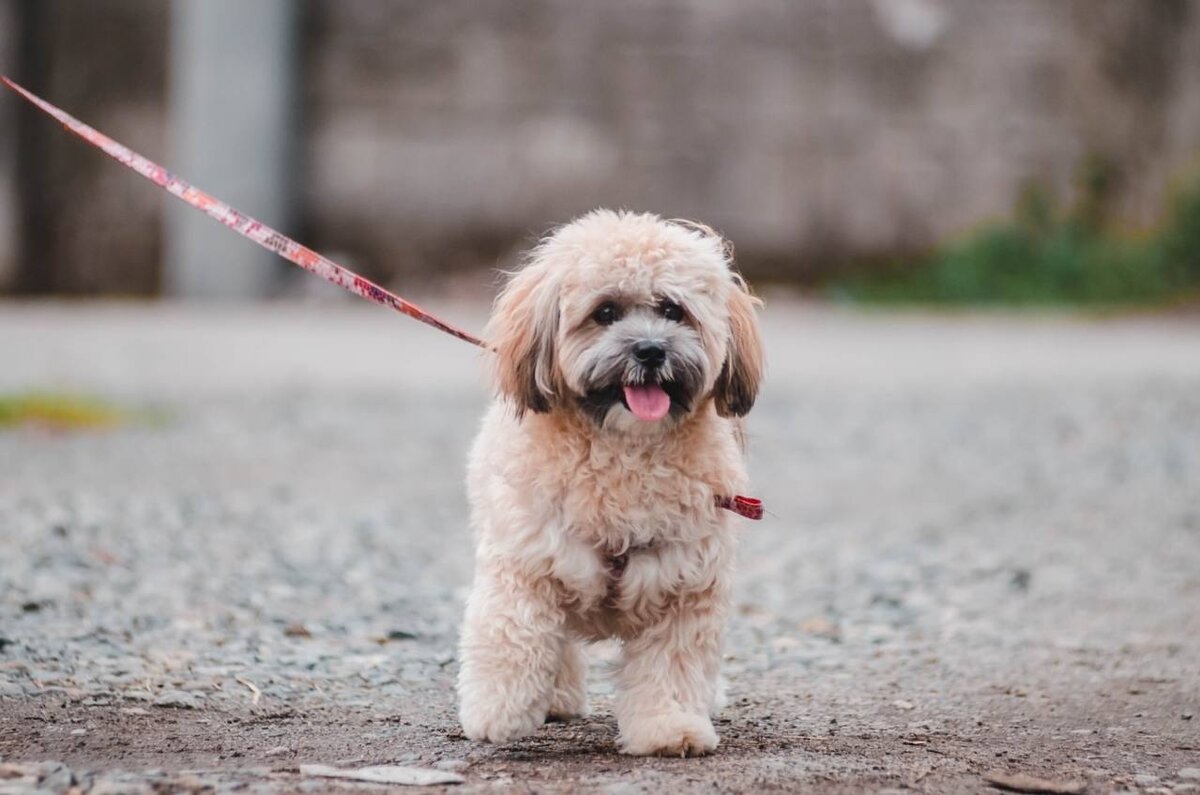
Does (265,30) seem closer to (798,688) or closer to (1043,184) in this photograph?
(1043,184)

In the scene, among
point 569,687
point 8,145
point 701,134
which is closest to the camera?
point 569,687

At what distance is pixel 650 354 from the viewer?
3879 millimetres

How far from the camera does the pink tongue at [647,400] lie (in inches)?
154

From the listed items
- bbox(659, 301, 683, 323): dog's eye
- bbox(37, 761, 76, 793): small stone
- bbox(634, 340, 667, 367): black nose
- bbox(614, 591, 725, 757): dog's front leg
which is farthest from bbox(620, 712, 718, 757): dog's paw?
bbox(37, 761, 76, 793): small stone

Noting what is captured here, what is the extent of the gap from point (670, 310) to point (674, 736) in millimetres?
1014

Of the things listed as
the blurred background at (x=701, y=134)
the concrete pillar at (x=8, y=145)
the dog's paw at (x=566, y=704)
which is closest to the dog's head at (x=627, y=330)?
the dog's paw at (x=566, y=704)

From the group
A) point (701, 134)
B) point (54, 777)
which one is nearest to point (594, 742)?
point (54, 777)

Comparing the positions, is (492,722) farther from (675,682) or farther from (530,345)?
(530,345)

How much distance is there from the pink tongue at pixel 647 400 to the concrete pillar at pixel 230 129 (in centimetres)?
1139

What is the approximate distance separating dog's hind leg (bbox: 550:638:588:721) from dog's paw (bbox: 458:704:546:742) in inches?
13.1

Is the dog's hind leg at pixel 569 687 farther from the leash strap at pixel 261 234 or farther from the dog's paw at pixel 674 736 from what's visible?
the leash strap at pixel 261 234

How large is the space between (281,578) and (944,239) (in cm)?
1092

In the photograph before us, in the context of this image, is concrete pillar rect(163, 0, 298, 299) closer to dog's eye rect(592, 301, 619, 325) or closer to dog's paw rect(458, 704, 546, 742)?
dog's eye rect(592, 301, 619, 325)

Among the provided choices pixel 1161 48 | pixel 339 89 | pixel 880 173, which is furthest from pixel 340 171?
pixel 1161 48
